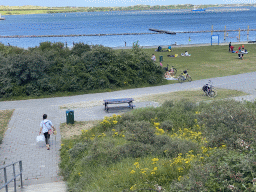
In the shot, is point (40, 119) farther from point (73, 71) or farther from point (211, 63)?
point (211, 63)

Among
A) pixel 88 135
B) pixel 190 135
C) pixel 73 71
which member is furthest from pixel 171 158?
pixel 73 71

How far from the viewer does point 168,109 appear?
13156 mm

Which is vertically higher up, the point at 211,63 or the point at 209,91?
the point at 211,63

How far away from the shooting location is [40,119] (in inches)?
564

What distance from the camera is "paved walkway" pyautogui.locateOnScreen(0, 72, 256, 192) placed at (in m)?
9.27

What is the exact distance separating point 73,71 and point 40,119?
5.77 m

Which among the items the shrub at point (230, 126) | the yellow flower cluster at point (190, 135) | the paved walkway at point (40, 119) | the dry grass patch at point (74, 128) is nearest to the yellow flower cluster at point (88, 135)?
the dry grass patch at point (74, 128)

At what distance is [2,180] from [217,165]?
19.8 ft

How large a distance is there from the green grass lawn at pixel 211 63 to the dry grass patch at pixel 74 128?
10.3 meters

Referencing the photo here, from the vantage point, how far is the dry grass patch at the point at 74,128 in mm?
12398

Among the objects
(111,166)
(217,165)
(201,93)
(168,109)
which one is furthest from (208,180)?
(201,93)

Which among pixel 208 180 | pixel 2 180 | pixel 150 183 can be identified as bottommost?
pixel 2 180

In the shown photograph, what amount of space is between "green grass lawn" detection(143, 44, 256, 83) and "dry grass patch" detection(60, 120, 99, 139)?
10.3m

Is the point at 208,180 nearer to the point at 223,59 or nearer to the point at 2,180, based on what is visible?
the point at 2,180
